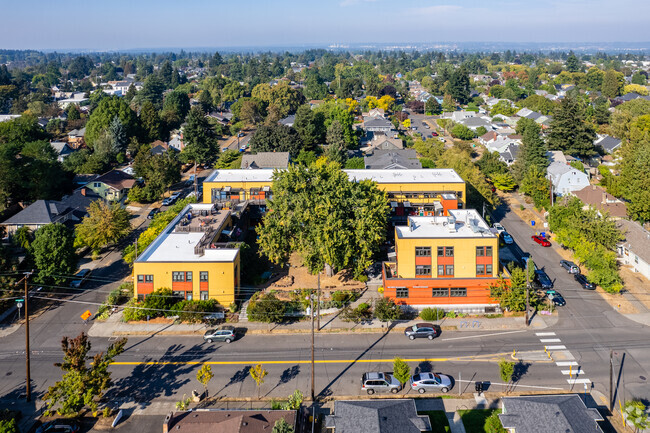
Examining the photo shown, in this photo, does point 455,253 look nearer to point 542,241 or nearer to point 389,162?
point 542,241

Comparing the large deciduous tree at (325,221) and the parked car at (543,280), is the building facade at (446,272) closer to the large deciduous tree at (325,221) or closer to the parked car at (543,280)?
the large deciduous tree at (325,221)

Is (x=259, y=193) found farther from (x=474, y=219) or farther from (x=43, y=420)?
(x=43, y=420)

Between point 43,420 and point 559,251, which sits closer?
point 43,420

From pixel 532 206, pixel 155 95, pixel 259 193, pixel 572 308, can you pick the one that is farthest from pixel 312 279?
pixel 155 95

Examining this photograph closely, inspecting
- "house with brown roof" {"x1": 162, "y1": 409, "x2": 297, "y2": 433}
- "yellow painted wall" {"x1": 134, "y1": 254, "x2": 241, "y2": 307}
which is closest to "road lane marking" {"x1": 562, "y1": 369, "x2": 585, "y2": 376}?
"house with brown roof" {"x1": 162, "y1": 409, "x2": 297, "y2": 433}

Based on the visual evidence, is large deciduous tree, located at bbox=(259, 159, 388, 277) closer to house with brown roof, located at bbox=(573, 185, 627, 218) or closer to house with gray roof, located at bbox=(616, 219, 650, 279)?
house with gray roof, located at bbox=(616, 219, 650, 279)

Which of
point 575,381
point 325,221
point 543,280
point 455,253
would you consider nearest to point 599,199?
point 543,280
